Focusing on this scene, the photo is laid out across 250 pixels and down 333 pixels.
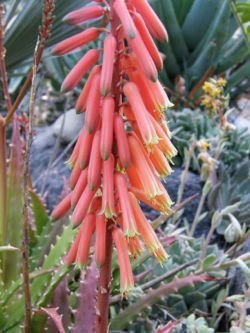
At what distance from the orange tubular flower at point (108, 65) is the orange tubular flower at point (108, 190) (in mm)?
185

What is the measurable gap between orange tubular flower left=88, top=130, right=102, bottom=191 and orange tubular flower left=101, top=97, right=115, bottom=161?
0.05 meters

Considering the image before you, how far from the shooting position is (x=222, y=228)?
2.86m

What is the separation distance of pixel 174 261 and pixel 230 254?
340 mm

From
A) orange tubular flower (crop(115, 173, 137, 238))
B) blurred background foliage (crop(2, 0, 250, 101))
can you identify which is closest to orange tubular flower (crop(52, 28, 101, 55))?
orange tubular flower (crop(115, 173, 137, 238))

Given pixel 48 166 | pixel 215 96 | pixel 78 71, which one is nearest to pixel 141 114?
pixel 78 71

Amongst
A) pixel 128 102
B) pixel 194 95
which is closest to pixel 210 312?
pixel 128 102

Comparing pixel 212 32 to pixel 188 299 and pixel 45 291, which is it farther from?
pixel 45 291

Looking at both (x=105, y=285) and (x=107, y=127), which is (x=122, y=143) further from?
(x=105, y=285)

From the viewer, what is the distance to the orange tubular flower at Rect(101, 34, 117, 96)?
4.54 ft

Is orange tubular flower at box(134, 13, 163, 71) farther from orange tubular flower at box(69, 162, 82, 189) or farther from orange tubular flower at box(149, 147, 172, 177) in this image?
orange tubular flower at box(69, 162, 82, 189)

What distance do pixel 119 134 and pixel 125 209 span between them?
0.57 ft

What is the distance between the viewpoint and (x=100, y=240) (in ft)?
4.95

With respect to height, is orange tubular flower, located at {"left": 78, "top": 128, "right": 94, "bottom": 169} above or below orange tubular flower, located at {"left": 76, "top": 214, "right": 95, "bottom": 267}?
above

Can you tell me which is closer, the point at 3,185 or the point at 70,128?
the point at 3,185
